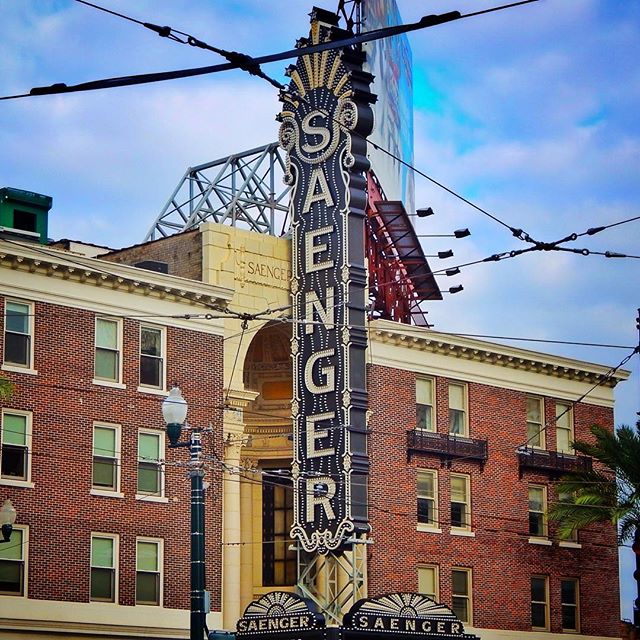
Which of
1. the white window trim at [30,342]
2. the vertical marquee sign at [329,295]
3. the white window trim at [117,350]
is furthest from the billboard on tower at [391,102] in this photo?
the white window trim at [30,342]

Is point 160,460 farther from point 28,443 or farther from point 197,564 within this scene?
point 197,564

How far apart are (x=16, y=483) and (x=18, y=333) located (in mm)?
4332

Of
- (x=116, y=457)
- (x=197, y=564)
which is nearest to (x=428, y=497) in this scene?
(x=116, y=457)

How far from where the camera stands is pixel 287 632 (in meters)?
51.2

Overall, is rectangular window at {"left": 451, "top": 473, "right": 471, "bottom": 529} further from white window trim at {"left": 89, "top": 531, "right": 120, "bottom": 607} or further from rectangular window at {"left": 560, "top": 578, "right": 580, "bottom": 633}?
white window trim at {"left": 89, "top": 531, "right": 120, "bottom": 607}

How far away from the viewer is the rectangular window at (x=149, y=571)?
1978 inches

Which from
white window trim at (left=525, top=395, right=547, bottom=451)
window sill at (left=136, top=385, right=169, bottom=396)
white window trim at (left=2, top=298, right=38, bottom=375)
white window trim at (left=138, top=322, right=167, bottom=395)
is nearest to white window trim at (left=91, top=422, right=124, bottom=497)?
window sill at (left=136, top=385, right=169, bottom=396)

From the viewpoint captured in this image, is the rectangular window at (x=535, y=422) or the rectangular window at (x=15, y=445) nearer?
the rectangular window at (x=15, y=445)

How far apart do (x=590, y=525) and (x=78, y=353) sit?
954 inches

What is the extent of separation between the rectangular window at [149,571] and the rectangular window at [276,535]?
23.6 ft

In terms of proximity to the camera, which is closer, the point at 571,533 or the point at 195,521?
the point at 195,521

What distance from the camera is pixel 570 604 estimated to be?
6347 centimetres

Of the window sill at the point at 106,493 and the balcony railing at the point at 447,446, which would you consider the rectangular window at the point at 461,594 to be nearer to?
the balcony railing at the point at 447,446

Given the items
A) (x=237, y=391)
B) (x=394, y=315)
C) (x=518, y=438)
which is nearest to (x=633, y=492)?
(x=518, y=438)
